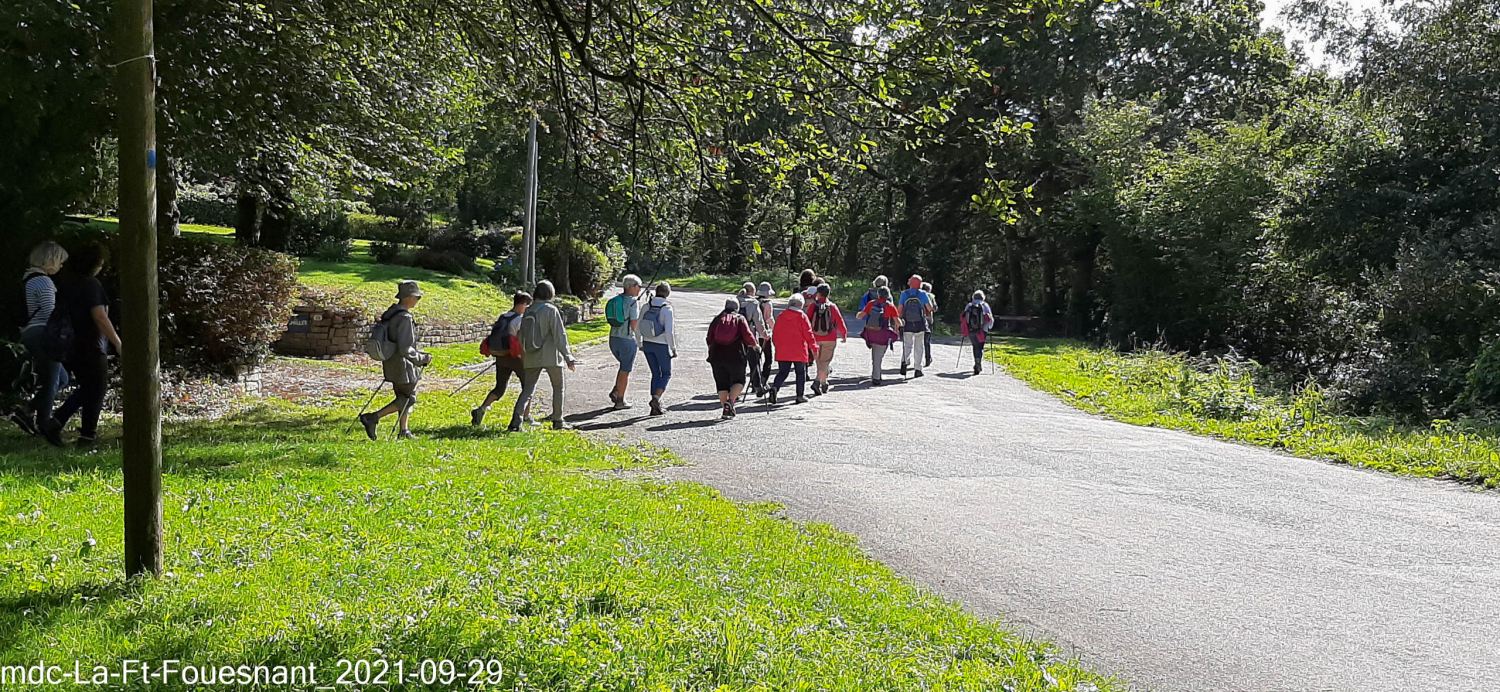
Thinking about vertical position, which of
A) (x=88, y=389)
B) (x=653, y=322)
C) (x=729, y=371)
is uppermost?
(x=653, y=322)

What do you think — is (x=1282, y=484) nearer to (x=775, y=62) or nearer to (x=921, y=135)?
(x=921, y=135)

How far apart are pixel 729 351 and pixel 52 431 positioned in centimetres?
758

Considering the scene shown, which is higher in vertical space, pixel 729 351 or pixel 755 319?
pixel 755 319

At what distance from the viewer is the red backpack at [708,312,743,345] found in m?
14.0

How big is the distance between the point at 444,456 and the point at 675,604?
16.6ft

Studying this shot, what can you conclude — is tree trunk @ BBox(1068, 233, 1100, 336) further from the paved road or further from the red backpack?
the red backpack

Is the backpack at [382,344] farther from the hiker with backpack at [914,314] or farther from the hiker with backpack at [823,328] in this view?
the hiker with backpack at [914,314]

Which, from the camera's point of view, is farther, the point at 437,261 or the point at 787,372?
the point at 437,261

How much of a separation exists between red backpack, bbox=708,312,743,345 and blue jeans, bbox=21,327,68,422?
7.38 metres

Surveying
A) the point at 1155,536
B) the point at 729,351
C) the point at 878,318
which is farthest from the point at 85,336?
the point at 878,318

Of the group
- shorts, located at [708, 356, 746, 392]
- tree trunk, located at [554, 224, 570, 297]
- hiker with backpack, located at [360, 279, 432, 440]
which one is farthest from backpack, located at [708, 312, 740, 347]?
tree trunk, located at [554, 224, 570, 297]

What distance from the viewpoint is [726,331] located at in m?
14.0

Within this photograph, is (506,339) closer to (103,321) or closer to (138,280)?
(103,321)

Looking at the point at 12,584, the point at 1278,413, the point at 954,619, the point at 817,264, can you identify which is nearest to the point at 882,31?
the point at 954,619
